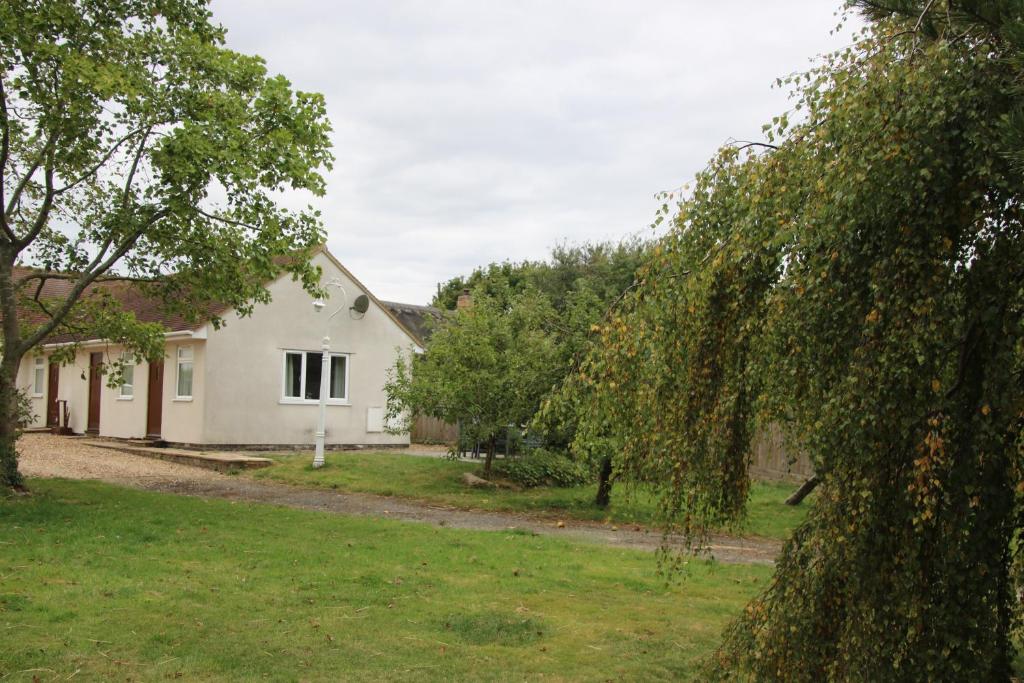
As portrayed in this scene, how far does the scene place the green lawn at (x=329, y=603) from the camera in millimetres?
6312

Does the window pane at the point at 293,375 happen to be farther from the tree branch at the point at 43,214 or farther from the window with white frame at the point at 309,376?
the tree branch at the point at 43,214

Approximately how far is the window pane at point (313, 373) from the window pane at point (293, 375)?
0.24 m

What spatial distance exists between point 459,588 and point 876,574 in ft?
17.5

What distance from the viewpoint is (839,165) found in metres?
3.96

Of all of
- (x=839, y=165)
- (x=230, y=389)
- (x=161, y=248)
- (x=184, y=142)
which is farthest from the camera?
(x=230, y=389)

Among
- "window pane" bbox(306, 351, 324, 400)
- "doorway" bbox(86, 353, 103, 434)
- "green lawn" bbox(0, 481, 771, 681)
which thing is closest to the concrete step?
"doorway" bbox(86, 353, 103, 434)

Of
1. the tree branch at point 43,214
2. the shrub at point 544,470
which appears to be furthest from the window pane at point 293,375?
the tree branch at point 43,214

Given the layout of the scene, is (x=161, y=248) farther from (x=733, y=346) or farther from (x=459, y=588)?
(x=733, y=346)

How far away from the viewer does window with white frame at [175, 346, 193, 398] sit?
23073 millimetres

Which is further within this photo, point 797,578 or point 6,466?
point 6,466

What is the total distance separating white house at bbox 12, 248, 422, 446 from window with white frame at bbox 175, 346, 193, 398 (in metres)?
0.02

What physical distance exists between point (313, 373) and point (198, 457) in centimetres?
512

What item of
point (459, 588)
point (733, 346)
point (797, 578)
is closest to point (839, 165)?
point (733, 346)

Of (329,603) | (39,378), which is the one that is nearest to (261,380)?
(39,378)
